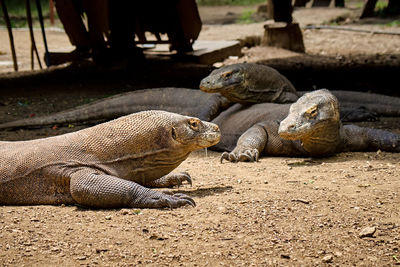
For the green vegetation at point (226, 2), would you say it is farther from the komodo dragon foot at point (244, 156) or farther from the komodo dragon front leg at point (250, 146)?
the komodo dragon foot at point (244, 156)

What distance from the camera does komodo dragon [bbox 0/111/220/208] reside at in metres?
3.13

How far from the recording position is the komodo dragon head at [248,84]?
5426mm

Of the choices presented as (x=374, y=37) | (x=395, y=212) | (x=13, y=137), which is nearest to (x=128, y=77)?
(x=13, y=137)

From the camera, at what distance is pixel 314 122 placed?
4156 mm

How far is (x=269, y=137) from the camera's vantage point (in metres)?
4.85

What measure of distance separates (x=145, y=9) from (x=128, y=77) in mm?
1374

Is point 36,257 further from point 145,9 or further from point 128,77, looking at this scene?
point 145,9

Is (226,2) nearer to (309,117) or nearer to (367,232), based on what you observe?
(309,117)

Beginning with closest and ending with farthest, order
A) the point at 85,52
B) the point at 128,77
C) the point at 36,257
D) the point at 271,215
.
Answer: the point at 36,257
the point at 271,215
the point at 128,77
the point at 85,52

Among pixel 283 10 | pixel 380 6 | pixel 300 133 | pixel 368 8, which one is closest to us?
pixel 300 133

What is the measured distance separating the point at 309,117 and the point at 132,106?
3.24m

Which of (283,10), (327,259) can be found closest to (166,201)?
(327,259)

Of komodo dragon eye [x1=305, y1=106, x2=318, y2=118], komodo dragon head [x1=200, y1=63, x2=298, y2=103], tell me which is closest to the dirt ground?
komodo dragon eye [x1=305, y1=106, x2=318, y2=118]

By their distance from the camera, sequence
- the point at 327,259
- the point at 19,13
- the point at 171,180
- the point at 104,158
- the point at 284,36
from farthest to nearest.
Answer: the point at 19,13
the point at 284,36
the point at 171,180
the point at 104,158
the point at 327,259
